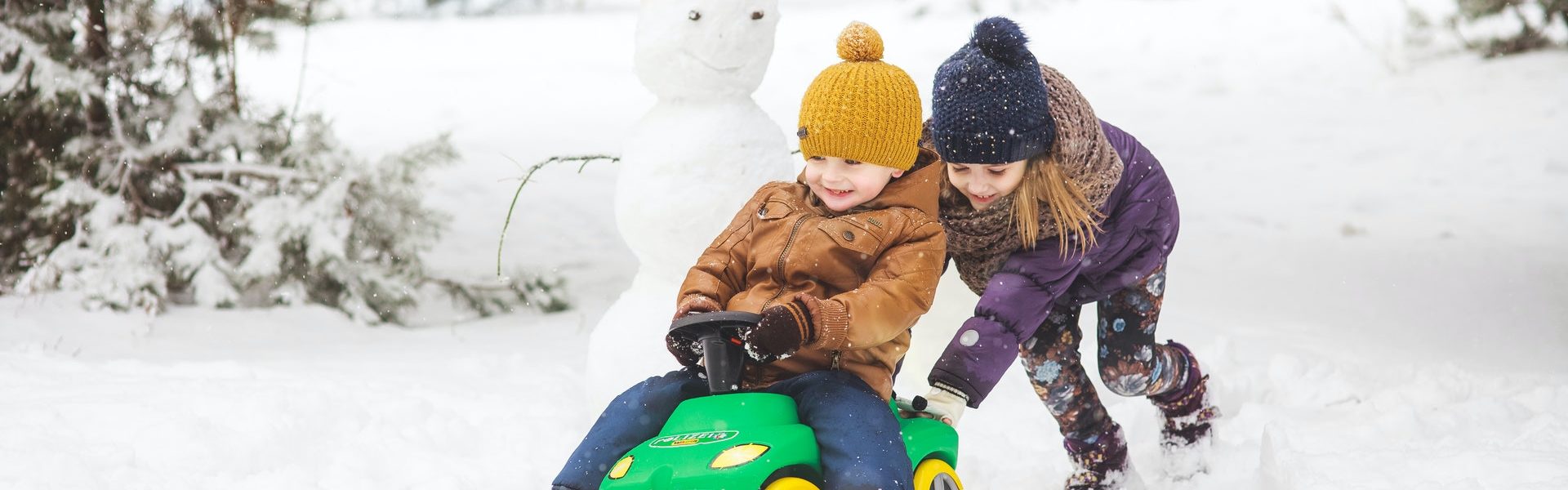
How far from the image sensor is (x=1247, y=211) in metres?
8.88

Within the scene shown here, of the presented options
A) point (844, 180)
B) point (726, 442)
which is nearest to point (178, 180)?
point (844, 180)

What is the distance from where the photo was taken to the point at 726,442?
2197mm

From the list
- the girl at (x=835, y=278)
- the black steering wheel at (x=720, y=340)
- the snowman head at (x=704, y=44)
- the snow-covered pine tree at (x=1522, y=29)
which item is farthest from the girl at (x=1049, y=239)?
the snow-covered pine tree at (x=1522, y=29)

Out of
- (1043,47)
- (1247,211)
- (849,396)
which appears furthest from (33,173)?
(1043,47)

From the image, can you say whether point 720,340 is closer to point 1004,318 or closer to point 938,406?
point 938,406

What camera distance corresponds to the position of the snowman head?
142 inches

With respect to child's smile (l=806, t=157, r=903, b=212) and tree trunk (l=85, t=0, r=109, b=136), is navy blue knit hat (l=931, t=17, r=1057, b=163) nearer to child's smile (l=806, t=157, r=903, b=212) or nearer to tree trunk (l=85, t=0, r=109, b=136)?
child's smile (l=806, t=157, r=903, b=212)

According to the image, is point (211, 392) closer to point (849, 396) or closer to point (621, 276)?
point (849, 396)

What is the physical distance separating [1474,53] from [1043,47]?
423 centimetres

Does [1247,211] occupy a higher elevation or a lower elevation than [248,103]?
lower

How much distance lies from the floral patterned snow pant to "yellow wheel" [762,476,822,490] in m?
1.23

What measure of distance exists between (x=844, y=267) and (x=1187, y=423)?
150 centimetres

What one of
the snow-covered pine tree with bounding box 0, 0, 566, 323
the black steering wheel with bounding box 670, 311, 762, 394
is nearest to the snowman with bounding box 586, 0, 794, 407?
the black steering wheel with bounding box 670, 311, 762, 394

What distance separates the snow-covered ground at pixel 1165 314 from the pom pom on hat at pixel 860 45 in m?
1.20
